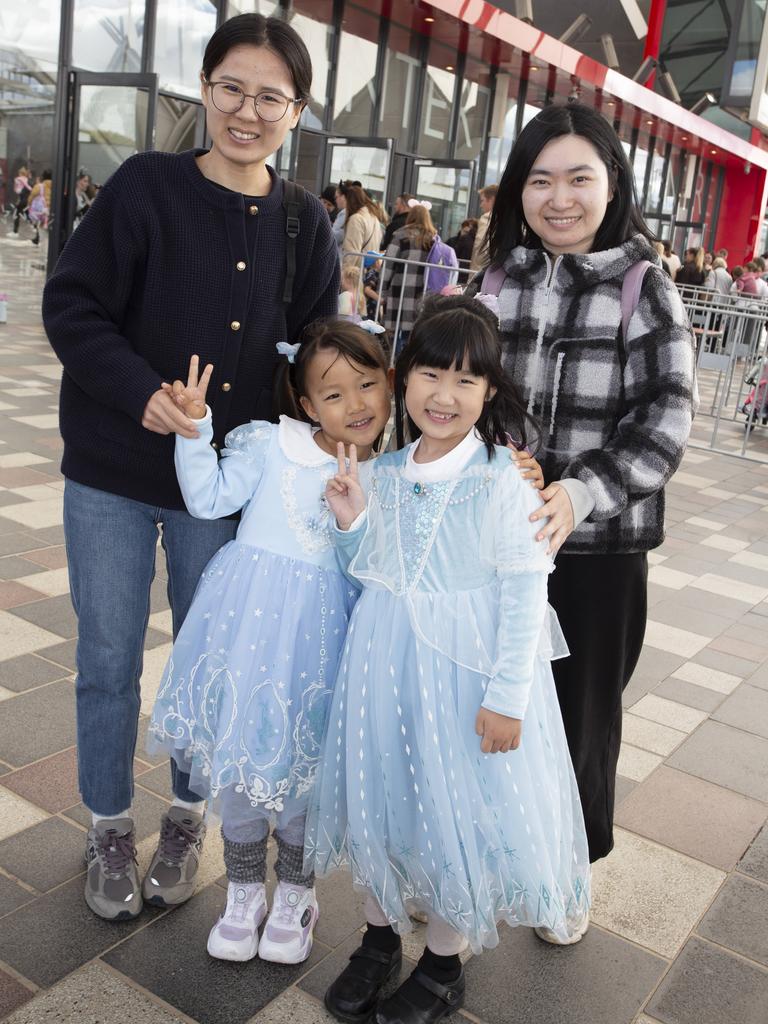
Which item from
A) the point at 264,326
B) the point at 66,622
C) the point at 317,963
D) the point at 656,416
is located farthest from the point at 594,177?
the point at 66,622

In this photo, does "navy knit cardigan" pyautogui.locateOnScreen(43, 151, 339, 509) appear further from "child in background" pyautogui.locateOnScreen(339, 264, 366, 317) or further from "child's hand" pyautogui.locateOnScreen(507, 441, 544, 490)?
"child in background" pyautogui.locateOnScreen(339, 264, 366, 317)

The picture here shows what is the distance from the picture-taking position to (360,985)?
2014mm

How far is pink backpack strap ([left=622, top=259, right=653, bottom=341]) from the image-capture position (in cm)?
199

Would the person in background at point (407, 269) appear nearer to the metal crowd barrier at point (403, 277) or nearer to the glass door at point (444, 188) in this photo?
the metal crowd barrier at point (403, 277)

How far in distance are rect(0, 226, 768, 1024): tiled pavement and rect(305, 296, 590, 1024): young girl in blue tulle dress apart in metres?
0.28

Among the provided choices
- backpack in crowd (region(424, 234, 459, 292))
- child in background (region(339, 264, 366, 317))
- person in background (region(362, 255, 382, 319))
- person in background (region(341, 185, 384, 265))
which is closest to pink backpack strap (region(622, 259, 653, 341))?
backpack in crowd (region(424, 234, 459, 292))

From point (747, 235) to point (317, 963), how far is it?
30.1 m

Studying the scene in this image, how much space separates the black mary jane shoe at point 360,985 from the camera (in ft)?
6.52

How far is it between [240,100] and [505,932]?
1.86 meters

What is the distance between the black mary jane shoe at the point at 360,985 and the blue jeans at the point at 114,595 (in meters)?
0.61

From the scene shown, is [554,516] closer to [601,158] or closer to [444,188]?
[601,158]

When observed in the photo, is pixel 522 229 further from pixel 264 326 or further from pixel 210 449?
pixel 210 449

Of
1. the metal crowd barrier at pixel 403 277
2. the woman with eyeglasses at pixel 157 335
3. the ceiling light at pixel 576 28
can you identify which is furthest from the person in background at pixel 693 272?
the woman with eyeglasses at pixel 157 335

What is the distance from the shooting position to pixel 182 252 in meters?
2.01
